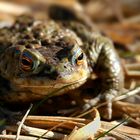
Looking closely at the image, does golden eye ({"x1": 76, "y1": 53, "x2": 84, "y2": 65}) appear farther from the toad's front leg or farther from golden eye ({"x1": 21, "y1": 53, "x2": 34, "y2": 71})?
the toad's front leg

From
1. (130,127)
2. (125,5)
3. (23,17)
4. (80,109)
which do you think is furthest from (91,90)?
(125,5)

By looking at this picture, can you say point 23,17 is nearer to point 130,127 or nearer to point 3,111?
point 3,111

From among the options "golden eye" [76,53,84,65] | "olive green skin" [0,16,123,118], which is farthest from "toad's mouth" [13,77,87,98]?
"golden eye" [76,53,84,65]

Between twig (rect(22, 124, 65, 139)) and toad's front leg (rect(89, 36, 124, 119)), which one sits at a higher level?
toad's front leg (rect(89, 36, 124, 119))

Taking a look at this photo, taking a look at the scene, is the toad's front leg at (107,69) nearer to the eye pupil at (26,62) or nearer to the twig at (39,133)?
the twig at (39,133)

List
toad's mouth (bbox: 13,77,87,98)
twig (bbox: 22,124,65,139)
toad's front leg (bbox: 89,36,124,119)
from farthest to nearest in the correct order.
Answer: toad's front leg (bbox: 89,36,124,119), toad's mouth (bbox: 13,77,87,98), twig (bbox: 22,124,65,139)

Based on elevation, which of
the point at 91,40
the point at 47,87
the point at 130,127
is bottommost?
the point at 130,127

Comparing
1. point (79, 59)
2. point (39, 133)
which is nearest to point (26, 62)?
point (79, 59)

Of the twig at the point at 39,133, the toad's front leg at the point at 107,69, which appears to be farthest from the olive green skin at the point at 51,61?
the twig at the point at 39,133
